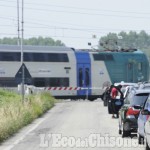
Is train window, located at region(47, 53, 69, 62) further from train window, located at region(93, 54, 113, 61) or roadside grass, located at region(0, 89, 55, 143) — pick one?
roadside grass, located at region(0, 89, 55, 143)

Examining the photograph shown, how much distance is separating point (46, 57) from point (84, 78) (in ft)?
12.8

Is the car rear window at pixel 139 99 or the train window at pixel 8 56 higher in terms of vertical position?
the train window at pixel 8 56

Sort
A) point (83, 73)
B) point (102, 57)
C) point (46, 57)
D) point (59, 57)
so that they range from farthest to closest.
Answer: point (102, 57) → point (59, 57) → point (83, 73) → point (46, 57)

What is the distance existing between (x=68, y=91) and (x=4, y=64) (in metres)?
6.25

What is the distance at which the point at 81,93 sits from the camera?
6016cm

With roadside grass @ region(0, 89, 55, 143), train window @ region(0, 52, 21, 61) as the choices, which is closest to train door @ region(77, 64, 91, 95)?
train window @ region(0, 52, 21, 61)

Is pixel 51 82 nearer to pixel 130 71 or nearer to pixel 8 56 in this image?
pixel 8 56

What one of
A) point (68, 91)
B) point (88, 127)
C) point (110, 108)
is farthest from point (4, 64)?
point (88, 127)

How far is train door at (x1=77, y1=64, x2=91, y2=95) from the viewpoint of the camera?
60094mm

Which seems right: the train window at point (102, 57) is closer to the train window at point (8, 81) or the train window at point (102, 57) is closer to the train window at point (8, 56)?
the train window at point (8, 56)

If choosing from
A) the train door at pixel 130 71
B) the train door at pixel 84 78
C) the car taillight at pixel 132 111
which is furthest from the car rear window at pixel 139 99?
the train door at pixel 130 71

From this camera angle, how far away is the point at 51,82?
60156 millimetres

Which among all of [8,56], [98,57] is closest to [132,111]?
[8,56]

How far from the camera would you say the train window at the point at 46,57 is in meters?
59.5
